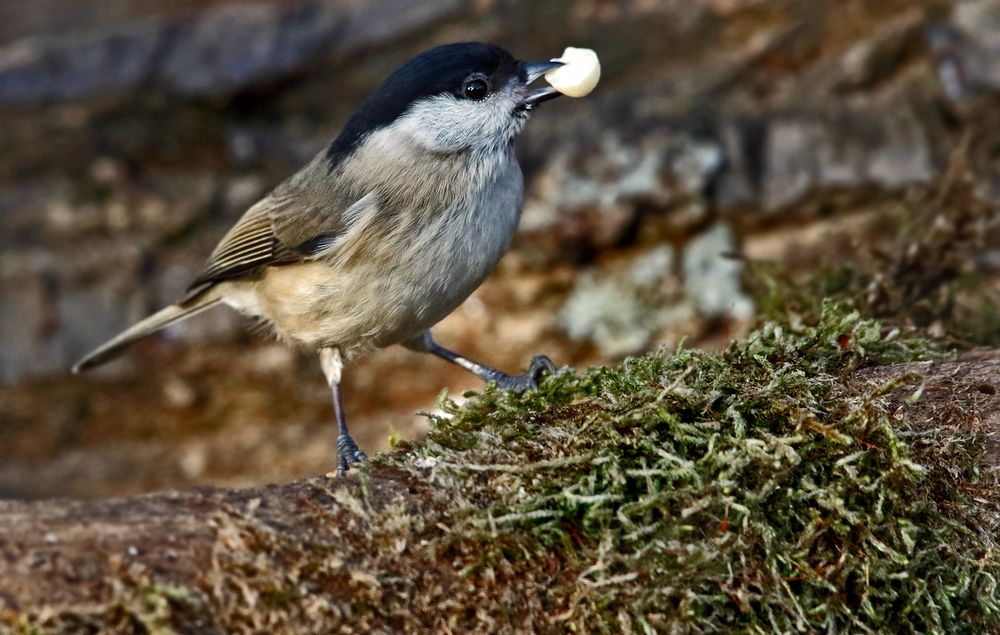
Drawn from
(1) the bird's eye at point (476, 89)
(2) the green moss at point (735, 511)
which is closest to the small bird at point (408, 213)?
(1) the bird's eye at point (476, 89)

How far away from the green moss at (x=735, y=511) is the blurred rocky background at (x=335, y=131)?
3.09m

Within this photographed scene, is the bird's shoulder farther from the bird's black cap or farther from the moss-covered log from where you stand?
the moss-covered log

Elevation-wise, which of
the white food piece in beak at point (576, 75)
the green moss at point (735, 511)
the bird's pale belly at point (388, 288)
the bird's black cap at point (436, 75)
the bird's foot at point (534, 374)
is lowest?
the green moss at point (735, 511)

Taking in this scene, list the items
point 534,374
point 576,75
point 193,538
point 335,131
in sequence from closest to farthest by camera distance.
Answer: point 193,538 → point 534,374 → point 576,75 → point 335,131

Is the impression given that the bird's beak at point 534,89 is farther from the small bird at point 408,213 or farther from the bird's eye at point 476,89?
the bird's eye at point 476,89

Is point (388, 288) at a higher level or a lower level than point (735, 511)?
higher

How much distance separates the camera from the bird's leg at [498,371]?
3.38m

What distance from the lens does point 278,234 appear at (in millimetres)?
3939

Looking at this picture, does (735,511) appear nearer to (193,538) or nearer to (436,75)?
(193,538)

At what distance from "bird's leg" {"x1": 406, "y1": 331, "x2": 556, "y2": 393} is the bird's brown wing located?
65 cm

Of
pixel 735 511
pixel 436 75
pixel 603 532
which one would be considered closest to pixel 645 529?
pixel 603 532

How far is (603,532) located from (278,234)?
2212mm

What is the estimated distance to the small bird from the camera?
342cm

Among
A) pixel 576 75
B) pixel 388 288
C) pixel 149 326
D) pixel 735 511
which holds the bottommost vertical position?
pixel 735 511
